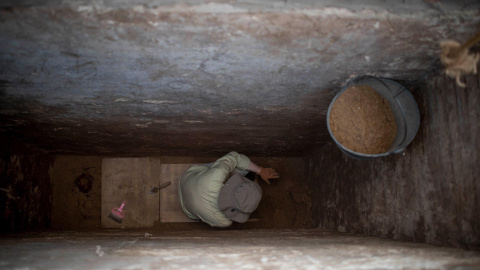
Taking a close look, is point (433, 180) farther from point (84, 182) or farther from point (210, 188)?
point (84, 182)

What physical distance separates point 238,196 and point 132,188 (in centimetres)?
224

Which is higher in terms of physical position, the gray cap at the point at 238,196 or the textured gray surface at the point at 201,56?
the textured gray surface at the point at 201,56

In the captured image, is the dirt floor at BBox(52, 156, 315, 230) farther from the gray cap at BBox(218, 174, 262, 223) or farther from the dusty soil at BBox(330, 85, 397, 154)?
the dusty soil at BBox(330, 85, 397, 154)

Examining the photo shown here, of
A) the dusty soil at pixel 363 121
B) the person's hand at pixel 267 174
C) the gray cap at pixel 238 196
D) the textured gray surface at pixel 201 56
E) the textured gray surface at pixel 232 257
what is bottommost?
the textured gray surface at pixel 232 257

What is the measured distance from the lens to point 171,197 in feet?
17.9

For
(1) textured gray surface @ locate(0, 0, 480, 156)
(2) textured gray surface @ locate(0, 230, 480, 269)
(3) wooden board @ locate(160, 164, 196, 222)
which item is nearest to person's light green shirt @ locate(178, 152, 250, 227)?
(3) wooden board @ locate(160, 164, 196, 222)

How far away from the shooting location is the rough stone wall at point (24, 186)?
4078 mm

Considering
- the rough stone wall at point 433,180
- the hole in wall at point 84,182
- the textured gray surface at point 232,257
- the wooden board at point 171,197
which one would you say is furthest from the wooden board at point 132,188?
the rough stone wall at point 433,180

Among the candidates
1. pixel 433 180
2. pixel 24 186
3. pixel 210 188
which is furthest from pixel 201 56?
pixel 24 186

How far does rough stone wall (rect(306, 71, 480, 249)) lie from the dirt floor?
164 cm

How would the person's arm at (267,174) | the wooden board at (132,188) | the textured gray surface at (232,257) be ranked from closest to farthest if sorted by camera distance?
1. the textured gray surface at (232,257)
2. the person's arm at (267,174)
3. the wooden board at (132,188)

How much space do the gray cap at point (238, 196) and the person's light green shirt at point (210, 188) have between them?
15 cm

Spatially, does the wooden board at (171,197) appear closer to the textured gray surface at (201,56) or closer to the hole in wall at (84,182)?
the hole in wall at (84,182)

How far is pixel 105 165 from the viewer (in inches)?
213
